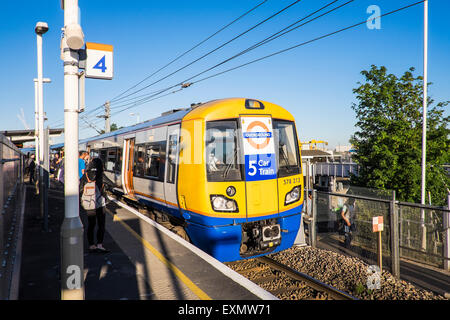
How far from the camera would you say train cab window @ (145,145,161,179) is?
7.71 metres

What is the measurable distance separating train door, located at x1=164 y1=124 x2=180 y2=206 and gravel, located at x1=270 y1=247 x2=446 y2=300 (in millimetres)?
2696

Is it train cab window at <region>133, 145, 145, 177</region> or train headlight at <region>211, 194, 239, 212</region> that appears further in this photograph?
train cab window at <region>133, 145, 145, 177</region>

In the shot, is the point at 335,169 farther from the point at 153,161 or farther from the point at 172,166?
the point at 172,166

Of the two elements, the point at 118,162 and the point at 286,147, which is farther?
the point at 118,162

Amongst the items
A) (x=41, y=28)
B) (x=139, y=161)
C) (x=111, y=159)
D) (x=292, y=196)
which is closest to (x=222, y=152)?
(x=292, y=196)

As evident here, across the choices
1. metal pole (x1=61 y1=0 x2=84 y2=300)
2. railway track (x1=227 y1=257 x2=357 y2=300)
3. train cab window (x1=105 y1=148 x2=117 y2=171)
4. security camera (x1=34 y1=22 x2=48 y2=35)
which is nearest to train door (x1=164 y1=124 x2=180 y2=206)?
railway track (x1=227 y1=257 x2=357 y2=300)

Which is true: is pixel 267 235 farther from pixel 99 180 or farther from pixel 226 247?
pixel 99 180

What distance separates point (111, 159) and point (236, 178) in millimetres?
8211

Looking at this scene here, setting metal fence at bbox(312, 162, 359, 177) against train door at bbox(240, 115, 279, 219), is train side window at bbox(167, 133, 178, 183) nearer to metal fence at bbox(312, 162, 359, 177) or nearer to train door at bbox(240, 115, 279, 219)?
train door at bbox(240, 115, 279, 219)

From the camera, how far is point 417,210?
22.7ft

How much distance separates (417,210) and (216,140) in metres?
4.65

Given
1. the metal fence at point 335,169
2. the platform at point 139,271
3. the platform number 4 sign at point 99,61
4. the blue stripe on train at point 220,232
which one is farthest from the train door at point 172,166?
the metal fence at point 335,169

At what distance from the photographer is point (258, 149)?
612cm
